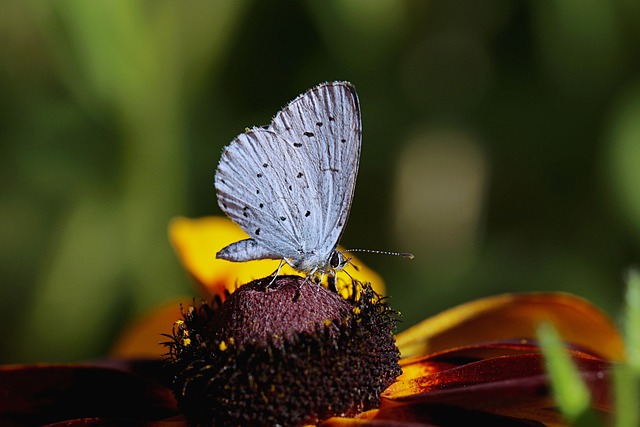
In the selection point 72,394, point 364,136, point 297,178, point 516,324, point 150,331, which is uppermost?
point 364,136

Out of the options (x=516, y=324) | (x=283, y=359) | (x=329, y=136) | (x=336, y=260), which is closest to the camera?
(x=283, y=359)

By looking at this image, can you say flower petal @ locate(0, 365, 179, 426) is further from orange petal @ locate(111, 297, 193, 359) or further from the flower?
orange petal @ locate(111, 297, 193, 359)

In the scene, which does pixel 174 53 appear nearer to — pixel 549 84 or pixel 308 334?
pixel 549 84

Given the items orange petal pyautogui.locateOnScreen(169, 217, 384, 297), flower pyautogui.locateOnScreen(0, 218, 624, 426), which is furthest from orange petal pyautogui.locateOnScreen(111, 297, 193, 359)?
orange petal pyautogui.locateOnScreen(169, 217, 384, 297)

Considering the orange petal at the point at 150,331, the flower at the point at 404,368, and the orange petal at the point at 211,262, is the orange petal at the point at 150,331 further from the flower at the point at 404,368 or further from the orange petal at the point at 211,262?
the orange petal at the point at 211,262

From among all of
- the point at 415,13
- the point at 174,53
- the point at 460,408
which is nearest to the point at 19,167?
the point at 174,53

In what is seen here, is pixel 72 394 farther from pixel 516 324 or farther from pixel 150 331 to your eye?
pixel 516 324

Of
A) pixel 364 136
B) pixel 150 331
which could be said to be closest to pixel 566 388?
pixel 150 331
